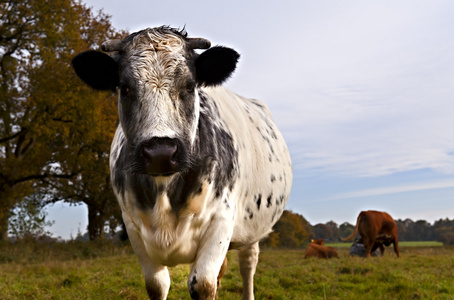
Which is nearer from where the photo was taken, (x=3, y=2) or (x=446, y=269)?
(x=446, y=269)

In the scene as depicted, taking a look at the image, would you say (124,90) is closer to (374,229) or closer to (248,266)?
(248,266)

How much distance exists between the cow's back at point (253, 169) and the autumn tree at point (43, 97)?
12.0 metres

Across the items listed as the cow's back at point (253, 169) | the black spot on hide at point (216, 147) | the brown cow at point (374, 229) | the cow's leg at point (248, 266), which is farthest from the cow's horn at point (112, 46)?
the brown cow at point (374, 229)

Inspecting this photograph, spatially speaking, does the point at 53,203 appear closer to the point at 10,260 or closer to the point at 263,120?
the point at 10,260

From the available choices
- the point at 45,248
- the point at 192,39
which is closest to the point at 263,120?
the point at 192,39

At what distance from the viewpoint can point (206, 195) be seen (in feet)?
11.4

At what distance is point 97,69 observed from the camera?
11.4 ft

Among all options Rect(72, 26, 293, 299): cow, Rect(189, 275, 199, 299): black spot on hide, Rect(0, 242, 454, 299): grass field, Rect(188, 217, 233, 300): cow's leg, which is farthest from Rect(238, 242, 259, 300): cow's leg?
Rect(189, 275, 199, 299): black spot on hide

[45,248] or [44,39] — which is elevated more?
[44,39]

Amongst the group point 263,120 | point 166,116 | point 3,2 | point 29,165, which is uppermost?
point 3,2

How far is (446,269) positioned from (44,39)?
16.3 meters

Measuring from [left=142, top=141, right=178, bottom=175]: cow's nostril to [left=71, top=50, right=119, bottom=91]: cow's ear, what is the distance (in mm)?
995

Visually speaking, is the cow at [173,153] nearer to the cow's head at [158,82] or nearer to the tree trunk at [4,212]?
the cow's head at [158,82]

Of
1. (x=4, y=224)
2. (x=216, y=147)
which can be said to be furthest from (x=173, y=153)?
(x=4, y=224)
